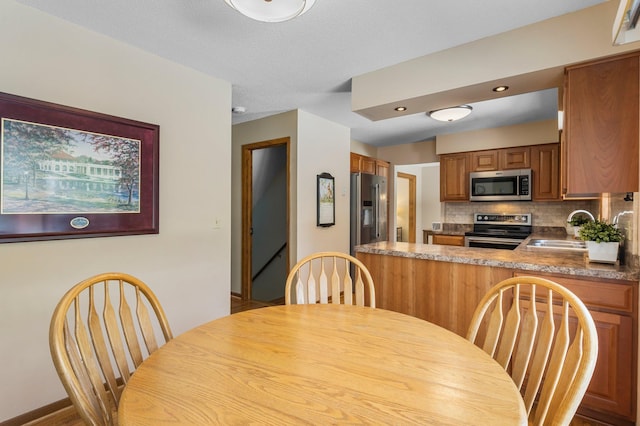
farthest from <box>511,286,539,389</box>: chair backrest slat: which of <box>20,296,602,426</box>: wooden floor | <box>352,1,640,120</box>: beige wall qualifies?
<box>352,1,640,120</box>: beige wall

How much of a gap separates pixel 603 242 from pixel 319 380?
80.6 inches

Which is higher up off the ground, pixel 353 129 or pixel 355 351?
pixel 353 129

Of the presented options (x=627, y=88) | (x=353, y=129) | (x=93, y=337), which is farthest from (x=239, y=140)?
(x=627, y=88)

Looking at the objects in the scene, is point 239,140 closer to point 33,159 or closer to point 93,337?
point 33,159

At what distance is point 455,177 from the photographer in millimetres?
4918

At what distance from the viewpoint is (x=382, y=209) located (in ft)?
17.3

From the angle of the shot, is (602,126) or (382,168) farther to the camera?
(382,168)

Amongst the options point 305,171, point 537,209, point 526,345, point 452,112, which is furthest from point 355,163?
point 526,345

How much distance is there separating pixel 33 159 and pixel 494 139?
502 centimetres

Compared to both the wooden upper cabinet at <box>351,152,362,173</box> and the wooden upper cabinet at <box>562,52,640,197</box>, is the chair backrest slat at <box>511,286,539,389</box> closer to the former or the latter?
the wooden upper cabinet at <box>562,52,640,197</box>

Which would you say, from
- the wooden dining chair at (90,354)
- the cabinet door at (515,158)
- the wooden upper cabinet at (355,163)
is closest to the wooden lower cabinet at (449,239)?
the cabinet door at (515,158)

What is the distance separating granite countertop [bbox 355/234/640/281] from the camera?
5.93ft

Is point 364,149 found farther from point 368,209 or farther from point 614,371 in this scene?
point 614,371

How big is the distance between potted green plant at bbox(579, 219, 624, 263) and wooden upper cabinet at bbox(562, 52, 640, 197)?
27 cm
